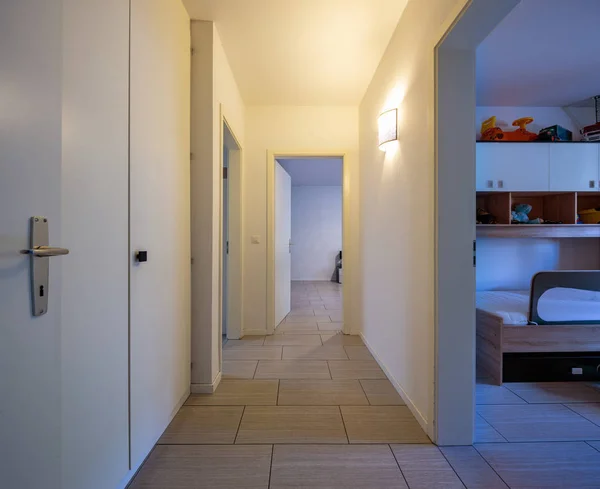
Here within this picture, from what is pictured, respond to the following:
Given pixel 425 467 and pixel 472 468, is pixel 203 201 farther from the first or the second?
pixel 472 468

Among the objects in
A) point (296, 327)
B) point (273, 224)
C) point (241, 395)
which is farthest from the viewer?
point (296, 327)

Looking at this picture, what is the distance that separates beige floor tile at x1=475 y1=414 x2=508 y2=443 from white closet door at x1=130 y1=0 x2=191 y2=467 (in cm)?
166

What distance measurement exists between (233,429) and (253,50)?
2616 mm

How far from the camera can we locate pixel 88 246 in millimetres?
1062

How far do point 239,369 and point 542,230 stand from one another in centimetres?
305

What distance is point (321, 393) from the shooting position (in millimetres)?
2145

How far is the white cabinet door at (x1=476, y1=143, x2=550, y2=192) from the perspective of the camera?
304 centimetres

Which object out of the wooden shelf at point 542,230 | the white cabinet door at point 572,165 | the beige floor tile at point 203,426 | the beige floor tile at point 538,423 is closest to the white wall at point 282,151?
the wooden shelf at point 542,230

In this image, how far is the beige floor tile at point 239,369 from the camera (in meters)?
2.42

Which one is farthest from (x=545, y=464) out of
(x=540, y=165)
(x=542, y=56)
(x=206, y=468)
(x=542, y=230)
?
(x=542, y=56)

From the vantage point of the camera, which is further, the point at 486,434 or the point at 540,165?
the point at 540,165

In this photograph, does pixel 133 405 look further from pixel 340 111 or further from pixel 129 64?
pixel 340 111

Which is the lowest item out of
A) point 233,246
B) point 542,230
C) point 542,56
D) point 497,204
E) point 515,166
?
point 233,246

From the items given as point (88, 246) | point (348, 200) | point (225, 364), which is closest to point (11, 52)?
point (88, 246)
